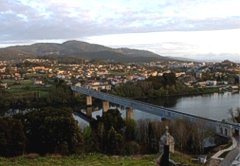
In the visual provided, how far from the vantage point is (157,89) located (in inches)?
1479

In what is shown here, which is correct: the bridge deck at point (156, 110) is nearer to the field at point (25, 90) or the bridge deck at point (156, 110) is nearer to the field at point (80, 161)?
the field at point (25, 90)

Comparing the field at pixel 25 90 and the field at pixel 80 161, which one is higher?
the field at pixel 80 161

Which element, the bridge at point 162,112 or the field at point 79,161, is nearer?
the field at point 79,161

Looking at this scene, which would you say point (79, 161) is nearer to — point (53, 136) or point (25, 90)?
point (53, 136)

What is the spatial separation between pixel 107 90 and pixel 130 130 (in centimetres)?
2440

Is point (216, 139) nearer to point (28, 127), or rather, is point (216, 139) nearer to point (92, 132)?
point (92, 132)

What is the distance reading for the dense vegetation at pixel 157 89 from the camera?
36.8 m

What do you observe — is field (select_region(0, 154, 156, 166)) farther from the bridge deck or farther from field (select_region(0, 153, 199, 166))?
the bridge deck

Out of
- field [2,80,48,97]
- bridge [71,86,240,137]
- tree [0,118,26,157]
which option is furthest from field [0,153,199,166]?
field [2,80,48,97]

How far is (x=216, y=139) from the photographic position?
15.3 m

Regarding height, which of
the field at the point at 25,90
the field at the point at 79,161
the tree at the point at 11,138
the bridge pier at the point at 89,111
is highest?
the field at the point at 79,161

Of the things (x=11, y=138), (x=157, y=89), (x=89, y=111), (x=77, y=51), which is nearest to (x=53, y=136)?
(x=11, y=138)

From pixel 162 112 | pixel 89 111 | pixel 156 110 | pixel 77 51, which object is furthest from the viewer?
pixel 77 51

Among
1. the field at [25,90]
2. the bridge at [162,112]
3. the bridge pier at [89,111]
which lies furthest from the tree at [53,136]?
the field at [25,90]
